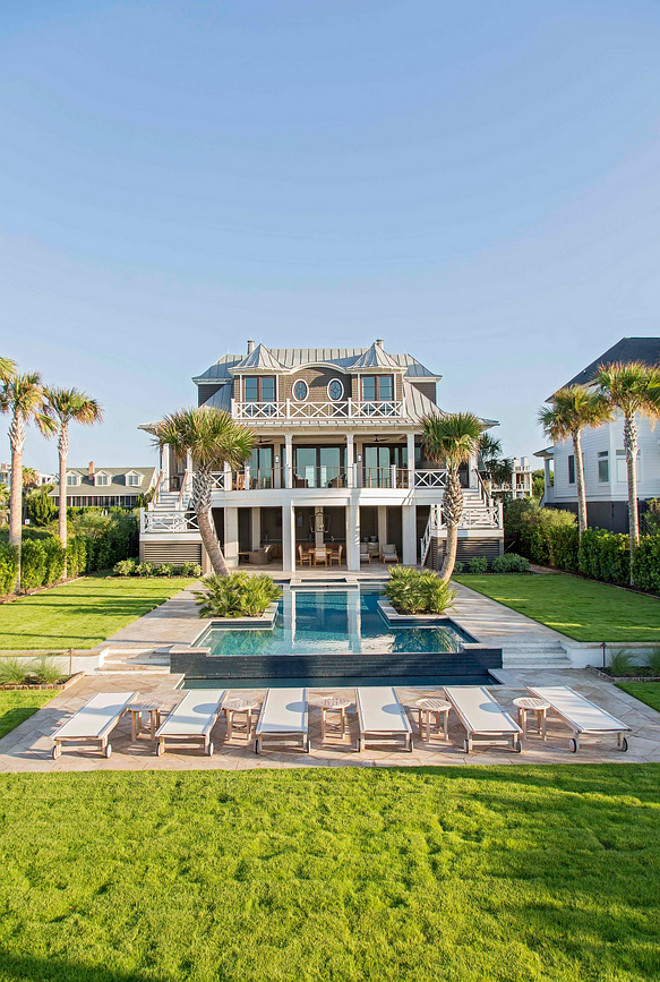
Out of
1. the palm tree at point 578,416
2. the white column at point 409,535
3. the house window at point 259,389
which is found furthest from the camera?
the house window at point 259,389

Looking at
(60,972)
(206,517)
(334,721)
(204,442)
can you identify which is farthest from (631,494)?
(60,972)

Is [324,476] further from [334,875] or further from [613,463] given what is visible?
[334,875]

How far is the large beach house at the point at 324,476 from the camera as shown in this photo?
Result: 23.1 meters

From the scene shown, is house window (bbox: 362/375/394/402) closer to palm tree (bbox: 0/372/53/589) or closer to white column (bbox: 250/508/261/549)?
white column (bbox: 250/508/261/549)

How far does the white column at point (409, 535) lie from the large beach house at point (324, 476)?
43mm

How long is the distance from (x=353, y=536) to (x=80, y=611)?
11.4 meters

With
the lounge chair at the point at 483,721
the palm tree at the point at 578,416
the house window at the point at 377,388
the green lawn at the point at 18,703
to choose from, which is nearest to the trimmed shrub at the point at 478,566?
the palm tree at the point at 578,416

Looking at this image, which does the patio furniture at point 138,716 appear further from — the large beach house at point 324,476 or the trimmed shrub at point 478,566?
the trimmed shrub at point 478,566

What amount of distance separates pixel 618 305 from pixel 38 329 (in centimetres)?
2465

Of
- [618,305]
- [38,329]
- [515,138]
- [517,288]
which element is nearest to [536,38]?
[515,138]

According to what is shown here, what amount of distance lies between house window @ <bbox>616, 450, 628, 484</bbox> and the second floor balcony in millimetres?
9627

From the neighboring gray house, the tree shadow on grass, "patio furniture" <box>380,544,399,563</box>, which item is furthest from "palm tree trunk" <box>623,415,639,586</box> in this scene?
the neighboring gray house

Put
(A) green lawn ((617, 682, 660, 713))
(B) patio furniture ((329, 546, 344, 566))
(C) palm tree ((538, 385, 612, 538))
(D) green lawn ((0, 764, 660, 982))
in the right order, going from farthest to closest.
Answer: (B) patio furniture ((329, 546, 344, 566)) < (C) palm tree ((538, 385, 612, 538)) < (A) green lawn ((617, 682, 660, 713)) < (D) green lawn ((0, 764, 660, 982))

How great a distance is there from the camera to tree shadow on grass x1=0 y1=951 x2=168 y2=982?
3.43 meters
